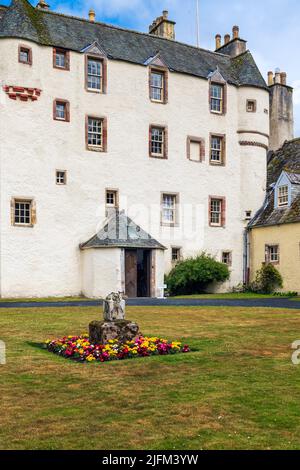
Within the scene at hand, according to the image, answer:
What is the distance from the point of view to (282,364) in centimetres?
1012

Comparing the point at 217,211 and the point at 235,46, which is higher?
the point at 235,46

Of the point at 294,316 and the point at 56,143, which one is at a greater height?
the point at 56,143

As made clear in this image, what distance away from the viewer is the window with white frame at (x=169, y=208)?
3497 cm

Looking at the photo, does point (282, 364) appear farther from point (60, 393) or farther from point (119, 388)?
point (60, 393)

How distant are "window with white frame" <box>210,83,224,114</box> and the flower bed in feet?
91.1

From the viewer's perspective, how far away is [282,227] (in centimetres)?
3419

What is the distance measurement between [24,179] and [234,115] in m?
15.5

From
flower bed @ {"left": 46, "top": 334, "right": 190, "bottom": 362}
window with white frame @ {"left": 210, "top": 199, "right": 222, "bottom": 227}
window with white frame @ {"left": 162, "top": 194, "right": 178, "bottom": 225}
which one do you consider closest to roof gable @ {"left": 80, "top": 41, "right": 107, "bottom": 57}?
window with white frame @ {"left": 162, "top": 194, "right": 178, "bottom": 225}

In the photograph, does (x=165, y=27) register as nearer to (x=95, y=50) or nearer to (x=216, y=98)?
(x=216, y=98)

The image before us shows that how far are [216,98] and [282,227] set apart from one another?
9791 mm

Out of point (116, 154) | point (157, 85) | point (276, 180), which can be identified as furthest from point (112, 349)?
point (276, 180)

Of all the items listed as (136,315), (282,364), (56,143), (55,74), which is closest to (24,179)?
(56,143)

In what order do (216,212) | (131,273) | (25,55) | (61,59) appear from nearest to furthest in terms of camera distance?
(25,55), (131,273), (61,59), (216,212)

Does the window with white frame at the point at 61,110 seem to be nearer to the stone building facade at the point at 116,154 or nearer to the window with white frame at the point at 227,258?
the stone building facade at the point at 116,154
